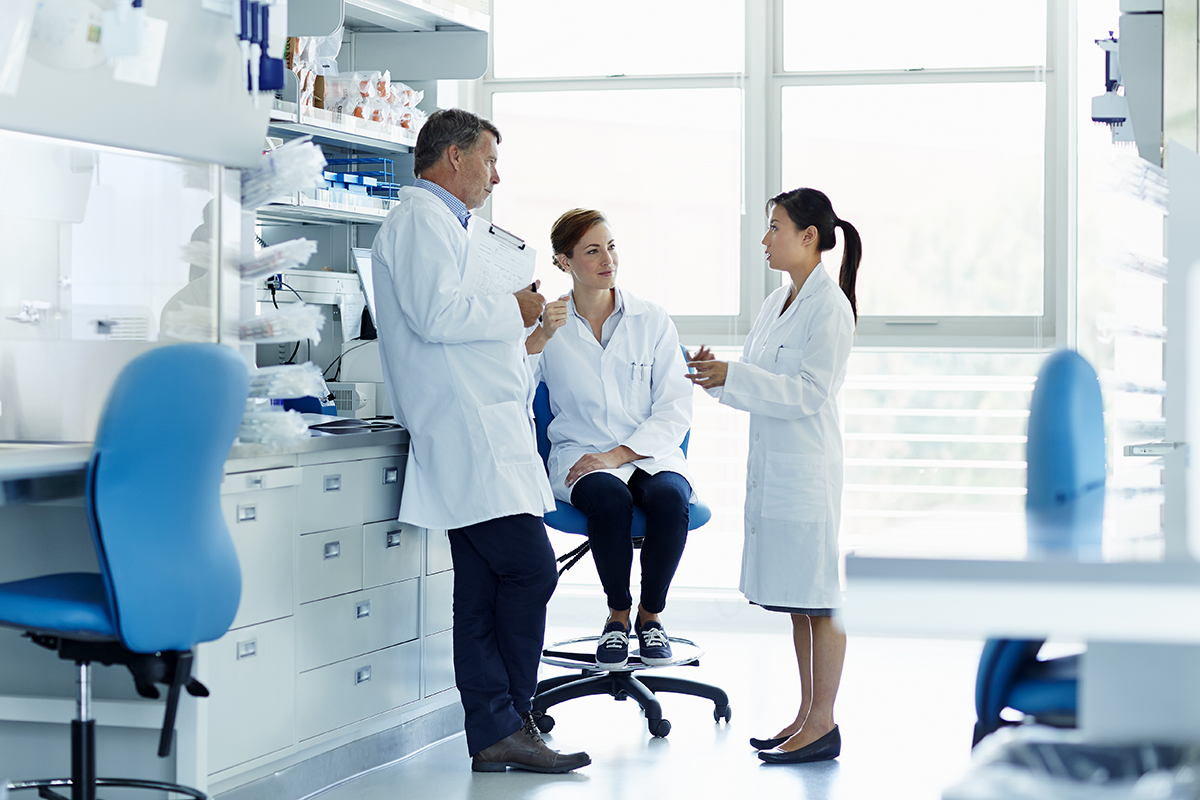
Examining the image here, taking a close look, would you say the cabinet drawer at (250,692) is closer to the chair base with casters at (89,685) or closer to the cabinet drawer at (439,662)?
the chair base with casters at (89,685)

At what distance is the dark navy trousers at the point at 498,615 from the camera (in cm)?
285

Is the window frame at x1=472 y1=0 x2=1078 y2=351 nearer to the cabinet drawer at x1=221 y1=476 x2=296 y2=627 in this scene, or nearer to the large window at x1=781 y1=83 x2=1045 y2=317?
the large window at x1=781 y1=83 x2=1045 y2=317

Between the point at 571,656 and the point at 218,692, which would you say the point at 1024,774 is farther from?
the point at 571,656

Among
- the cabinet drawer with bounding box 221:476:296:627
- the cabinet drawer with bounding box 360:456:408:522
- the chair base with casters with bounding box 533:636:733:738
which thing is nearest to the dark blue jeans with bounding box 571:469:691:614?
the chair base with casters with bounding box 533:636:733:738

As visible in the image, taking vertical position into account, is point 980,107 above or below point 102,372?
above

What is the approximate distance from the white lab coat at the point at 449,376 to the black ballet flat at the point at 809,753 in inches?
33.3

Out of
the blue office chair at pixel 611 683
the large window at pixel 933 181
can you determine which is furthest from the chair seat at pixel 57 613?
the large window at pixel 933 181

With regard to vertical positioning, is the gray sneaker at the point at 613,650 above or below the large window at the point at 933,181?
below

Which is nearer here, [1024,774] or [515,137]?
[1024,774]

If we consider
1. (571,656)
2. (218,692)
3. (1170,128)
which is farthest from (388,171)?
(1170,128)

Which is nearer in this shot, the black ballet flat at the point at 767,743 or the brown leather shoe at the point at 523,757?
the brown leather shoe at the point at 523,757

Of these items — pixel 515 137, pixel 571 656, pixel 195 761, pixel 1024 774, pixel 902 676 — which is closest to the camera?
pixel 1024 774

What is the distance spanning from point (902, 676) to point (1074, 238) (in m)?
1.73

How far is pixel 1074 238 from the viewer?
4.34 meters
